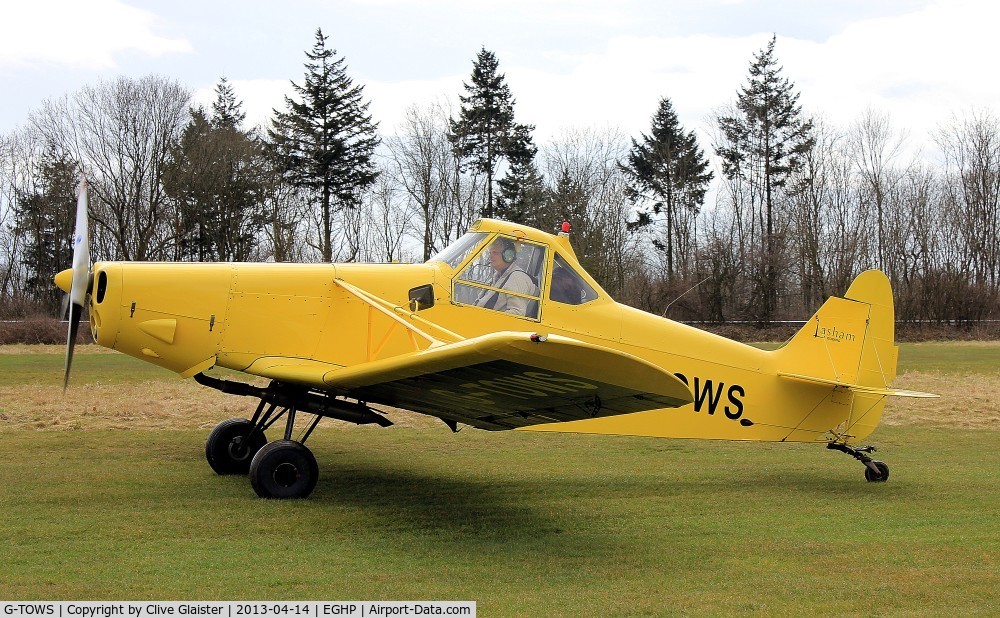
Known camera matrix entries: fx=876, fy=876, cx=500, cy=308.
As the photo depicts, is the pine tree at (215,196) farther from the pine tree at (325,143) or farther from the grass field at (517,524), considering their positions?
the grass field at (517,524)

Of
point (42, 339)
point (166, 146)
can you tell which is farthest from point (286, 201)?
point (42, 339)

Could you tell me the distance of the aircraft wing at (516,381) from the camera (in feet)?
17.7

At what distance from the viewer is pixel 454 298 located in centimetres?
856

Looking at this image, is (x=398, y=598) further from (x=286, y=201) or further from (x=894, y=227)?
(x=894, y=227)

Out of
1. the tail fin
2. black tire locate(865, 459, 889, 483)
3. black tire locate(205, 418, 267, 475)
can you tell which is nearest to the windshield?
black tire locate(205, 418, 267, 475)

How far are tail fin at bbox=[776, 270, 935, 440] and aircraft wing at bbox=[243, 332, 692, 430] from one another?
4.29m

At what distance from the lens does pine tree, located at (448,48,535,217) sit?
164 ft

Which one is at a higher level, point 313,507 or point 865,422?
point 865,422

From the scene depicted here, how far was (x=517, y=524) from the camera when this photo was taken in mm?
7484

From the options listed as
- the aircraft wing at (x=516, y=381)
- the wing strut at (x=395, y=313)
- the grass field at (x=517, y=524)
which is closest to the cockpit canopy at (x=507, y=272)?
the wing strut at (x=395, y=313)

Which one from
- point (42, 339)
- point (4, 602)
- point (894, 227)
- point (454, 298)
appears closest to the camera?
point (4, 602)

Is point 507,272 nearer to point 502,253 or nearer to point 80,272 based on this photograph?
point 502,253

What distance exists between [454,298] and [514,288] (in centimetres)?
61

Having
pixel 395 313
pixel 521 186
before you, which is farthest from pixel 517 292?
Answer: pixel 521 186
